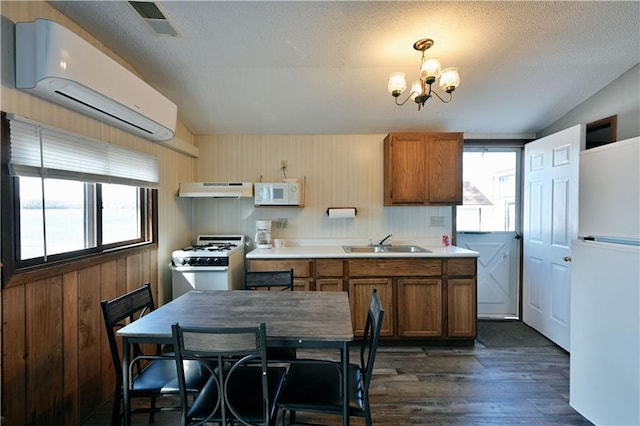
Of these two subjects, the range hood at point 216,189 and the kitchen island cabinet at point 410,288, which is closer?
the kitchen island cabinet at point 410,288

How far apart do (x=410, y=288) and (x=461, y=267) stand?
0.55m

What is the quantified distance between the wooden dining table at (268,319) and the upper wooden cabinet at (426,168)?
1693 millimetres

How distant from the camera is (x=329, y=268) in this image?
9.68 feet

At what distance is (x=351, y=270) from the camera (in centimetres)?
295

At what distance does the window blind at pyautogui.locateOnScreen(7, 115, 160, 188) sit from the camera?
146 centimetres

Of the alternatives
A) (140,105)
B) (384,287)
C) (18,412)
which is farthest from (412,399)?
(140,105)

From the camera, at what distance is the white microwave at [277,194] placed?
3289mm

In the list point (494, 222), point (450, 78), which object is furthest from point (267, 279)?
point (494, 222)

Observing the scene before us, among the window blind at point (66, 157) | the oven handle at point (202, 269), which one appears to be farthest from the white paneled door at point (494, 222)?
the window blind at point (66, 157)

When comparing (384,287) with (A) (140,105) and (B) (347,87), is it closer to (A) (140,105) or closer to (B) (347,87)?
(B) (347,87)

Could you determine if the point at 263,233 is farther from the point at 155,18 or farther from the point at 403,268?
the point at 155,18

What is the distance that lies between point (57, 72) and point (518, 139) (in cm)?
→ 422

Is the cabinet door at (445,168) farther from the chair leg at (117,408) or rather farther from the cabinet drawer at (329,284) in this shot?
the chair leg at (117,408)

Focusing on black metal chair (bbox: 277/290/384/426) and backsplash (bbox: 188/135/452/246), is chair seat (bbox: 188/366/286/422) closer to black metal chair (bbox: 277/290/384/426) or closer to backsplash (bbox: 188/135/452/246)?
black metal chair (bbox: 277/290/384/426)
